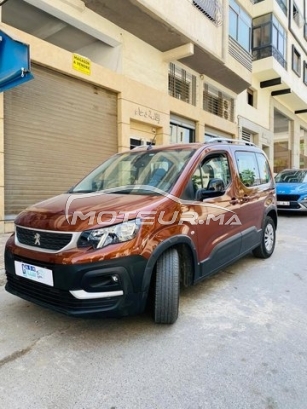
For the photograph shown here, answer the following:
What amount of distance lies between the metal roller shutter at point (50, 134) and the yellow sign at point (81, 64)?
31cm

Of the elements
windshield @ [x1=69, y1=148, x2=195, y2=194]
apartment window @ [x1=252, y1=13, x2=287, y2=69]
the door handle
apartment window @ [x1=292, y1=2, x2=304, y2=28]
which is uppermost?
apartment window @ [x1=292, y1=2, x2=304, y2=28]

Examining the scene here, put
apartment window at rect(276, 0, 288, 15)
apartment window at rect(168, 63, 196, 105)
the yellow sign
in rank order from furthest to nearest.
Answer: apartment window at rect(276, 0, 288, 15) < apartment window at rect(168, 63, 196, 105) < the yellow sign

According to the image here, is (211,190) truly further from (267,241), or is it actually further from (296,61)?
(296,61)

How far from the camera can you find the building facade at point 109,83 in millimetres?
7441

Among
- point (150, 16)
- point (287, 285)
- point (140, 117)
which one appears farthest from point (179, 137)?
point (287, 285)

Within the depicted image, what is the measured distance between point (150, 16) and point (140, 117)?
2.81m

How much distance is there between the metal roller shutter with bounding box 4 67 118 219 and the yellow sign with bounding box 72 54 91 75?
31cm

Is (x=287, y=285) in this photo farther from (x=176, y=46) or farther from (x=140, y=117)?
(x=176, y=46)

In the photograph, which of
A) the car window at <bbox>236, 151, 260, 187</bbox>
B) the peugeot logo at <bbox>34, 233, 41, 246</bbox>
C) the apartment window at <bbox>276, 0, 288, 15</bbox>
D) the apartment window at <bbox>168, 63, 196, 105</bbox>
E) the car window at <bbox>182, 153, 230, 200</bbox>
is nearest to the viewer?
the peugeot logo at <bbox>34, 233, 41, 246</bbox>

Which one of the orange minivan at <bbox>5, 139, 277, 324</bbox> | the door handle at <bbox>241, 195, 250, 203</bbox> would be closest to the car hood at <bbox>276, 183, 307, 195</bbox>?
the door handle at <bbox>241, 195, 250, 203</bbox>

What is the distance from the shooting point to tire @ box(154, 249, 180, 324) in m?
2.86

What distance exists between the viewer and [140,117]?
33.9ft

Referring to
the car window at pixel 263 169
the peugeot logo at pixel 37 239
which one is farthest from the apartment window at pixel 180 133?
the peugeot logo at pixel 37 239

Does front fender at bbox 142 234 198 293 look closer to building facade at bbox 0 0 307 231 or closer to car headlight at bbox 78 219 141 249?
car headlight at bbox 78 219 141 249
